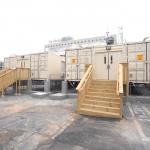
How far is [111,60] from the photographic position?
920 cm

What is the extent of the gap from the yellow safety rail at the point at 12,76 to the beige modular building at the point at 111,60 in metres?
5.26

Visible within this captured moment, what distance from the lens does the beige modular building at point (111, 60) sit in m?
8.37

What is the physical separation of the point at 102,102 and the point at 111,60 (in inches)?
180

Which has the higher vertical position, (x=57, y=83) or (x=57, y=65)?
(x=57, y=65)

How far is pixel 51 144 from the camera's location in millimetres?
3043

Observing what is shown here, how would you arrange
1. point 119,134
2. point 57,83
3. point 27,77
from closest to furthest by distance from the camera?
point 119,134
point 27,77
point 57,83

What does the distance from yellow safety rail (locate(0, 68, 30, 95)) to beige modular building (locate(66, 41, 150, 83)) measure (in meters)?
5.26

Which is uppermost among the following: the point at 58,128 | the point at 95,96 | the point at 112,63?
the point at 112,63

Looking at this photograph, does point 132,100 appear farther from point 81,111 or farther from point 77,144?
point 77,144

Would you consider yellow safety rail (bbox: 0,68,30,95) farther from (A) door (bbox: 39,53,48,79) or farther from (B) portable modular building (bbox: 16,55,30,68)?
(A) door (bbox: 39,53,48,79)

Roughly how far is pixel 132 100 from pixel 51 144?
7.36 m

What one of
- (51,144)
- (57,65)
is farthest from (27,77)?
(51,144)

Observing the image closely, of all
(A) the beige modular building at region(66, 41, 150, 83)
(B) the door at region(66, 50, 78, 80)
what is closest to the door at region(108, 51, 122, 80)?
(A) the beige modular building at region(66, 41, 150, 83)

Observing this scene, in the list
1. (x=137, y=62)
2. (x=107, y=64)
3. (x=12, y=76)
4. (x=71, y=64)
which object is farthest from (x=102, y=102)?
(x=12, y=76)
